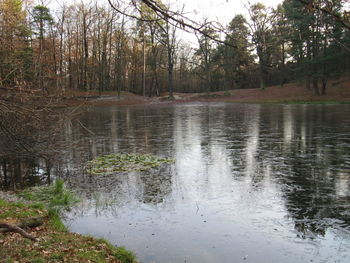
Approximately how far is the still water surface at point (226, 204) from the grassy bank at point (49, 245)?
407 mm

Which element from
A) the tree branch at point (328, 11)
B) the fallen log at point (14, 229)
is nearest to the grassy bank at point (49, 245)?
the fallen log at point (14, 229)

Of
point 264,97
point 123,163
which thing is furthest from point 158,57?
point 123,163

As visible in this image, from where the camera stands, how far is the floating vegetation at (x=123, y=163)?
10648 mm

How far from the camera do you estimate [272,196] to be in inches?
311

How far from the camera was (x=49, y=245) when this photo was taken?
4.99m

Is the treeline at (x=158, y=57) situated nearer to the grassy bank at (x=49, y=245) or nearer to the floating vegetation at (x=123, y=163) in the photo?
the floating vegetation at (x=123, y=163)

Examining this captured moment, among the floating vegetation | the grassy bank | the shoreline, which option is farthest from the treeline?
the grassy bank

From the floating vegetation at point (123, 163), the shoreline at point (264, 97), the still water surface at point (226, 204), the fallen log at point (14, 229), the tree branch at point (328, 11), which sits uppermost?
the shoreline at point (264, 97)

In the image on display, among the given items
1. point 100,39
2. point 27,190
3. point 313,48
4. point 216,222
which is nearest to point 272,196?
point 216,222

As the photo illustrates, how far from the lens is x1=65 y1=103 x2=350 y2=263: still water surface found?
18.0ft

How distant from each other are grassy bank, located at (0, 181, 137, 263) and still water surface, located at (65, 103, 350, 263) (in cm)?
41

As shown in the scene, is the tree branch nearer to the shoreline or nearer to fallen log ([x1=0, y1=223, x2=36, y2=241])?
fallen log ([x1=0, y1=223, x2=36, y2=241])

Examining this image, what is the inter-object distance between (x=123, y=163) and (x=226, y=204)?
16.1 feet

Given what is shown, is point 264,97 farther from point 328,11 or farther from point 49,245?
point 328,11
